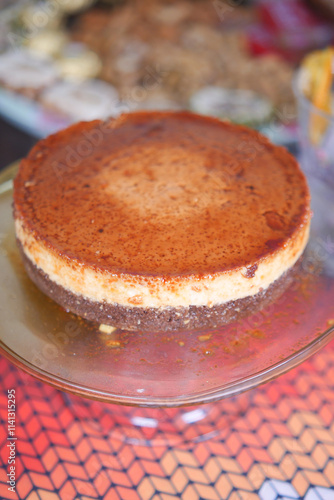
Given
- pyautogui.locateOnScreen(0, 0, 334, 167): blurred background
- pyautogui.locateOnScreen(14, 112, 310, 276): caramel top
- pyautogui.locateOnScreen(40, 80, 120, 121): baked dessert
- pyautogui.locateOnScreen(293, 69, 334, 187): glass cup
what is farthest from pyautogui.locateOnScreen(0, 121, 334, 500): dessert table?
pyautogui.locateOnScreen(40, 80, 120, 121): baked dessert

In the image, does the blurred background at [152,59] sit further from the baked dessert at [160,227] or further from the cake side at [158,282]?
the cake side at [158,282]

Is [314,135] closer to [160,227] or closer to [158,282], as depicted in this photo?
[160,227]

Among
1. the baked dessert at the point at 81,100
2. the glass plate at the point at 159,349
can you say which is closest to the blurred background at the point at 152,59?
the baked dessert at the point at 81,100

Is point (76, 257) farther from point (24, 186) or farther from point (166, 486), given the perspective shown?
point (166, 486)

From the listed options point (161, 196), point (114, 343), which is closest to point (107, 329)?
point (114, 343)

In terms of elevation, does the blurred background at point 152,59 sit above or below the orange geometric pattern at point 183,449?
above
